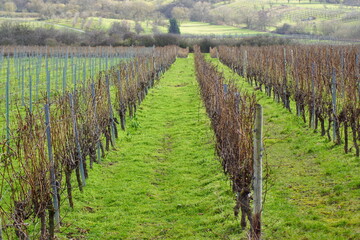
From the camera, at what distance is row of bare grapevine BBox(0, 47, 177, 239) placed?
22.4ft

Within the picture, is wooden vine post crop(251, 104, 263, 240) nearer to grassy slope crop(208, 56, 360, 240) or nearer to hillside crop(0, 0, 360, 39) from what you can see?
grassy slope crop(208, 56, 360, 240)

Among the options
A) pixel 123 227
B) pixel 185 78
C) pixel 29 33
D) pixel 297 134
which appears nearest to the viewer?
pixel 123 227

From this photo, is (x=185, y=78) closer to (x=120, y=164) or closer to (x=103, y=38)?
(x=120, y=164)

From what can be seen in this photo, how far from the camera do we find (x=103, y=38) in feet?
235

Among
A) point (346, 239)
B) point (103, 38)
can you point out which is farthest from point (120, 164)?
point (103, 38)

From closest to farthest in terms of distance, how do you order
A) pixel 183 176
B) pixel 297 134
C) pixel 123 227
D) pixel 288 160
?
pixel 123 227, pixel 183 176, pixel 288 160, pixel 297 134

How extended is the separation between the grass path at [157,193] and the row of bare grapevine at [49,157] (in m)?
0.43

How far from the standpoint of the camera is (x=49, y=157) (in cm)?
827

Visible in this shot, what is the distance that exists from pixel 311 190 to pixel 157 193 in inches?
121

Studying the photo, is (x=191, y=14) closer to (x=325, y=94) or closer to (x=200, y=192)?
(x=325, y=94)

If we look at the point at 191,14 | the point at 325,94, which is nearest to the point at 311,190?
the point at 325,94

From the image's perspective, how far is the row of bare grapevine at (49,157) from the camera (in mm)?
6816

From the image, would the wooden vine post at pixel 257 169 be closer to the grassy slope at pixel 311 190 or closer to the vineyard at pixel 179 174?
the vineyard at pixel 179 174

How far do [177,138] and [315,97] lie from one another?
4267 millimetres
